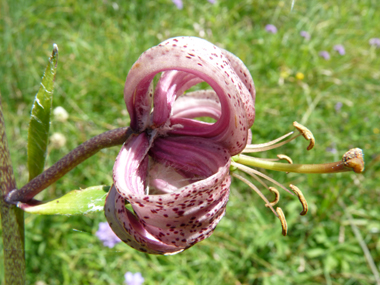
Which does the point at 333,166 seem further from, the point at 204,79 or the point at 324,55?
the point at 324,55

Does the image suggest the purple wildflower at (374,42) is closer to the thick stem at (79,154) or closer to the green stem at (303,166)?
the green stem at (303,166)

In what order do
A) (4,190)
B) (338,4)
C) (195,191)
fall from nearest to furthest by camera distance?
(195,191), (4,190), (338,4)

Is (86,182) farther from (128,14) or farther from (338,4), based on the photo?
(338,4)

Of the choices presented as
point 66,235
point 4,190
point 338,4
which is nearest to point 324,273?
point 66,235

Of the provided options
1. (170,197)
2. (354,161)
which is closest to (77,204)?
(170,197)

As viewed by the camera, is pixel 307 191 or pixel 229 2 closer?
pixel 307 191

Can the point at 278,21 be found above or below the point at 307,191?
above
